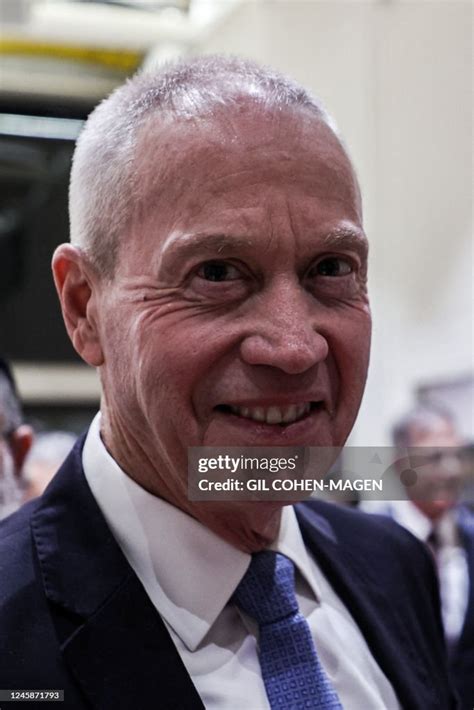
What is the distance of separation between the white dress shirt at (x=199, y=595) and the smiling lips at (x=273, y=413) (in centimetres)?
14

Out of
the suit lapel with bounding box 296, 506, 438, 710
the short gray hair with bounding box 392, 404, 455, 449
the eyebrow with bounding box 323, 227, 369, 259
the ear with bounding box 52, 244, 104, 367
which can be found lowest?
the suit lapel with bounding box 296, 506, 438, 710

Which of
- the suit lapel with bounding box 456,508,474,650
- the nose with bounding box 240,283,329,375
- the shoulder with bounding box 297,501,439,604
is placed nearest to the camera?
the nose with bounding box 240,283,329,375

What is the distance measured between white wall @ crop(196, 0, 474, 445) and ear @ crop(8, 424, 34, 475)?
113 cm

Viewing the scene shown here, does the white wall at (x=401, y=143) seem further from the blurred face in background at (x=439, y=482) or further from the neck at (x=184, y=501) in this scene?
the neck at (x=184, y=501)

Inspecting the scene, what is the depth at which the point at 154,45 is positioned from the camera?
3.97 metres

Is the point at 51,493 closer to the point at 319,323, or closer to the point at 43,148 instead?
the point at 319,323

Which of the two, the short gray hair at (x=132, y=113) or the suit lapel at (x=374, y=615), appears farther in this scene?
the suit lapel at (x=374, y=615)

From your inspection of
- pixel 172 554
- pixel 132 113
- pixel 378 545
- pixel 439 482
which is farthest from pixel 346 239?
pixel 439 482

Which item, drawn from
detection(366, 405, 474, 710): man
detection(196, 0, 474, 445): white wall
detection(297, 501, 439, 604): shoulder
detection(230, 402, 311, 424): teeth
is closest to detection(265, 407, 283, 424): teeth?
detection(230, 402, 311, 424): teeth

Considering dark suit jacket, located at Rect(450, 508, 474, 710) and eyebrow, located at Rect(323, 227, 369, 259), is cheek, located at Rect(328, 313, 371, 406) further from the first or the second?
dark suit jacket, located at Rect(450, 508, 474, 710)

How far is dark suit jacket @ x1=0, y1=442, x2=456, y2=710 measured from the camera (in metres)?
0.87

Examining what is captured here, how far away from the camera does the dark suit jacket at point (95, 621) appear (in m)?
0.87

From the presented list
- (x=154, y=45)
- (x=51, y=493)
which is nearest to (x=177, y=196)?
(x=51, y=493)

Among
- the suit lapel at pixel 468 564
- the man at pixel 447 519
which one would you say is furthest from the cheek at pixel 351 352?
the suit lapel at pixel 468 564
